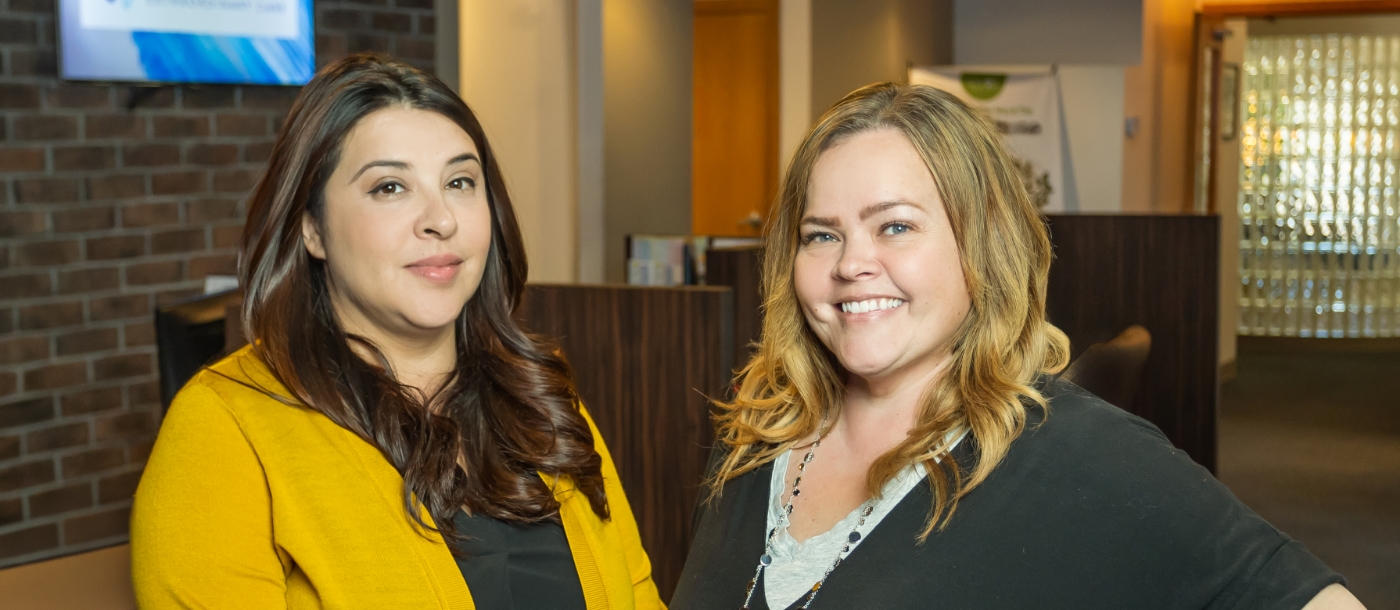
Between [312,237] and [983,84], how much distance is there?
6.31 m

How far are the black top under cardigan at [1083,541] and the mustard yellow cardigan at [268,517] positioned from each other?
1.61 feet

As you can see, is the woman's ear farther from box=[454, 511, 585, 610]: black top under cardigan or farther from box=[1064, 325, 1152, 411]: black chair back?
box=[1064, 325, 1152, 411]: black chair back

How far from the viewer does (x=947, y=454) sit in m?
1.20

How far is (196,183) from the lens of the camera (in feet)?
13.0

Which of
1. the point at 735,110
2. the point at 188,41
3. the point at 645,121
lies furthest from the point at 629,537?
the point at 735,110

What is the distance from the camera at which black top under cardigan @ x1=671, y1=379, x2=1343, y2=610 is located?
1044 millimetres

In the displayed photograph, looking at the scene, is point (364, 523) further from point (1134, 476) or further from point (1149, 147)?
point (1149, 147)

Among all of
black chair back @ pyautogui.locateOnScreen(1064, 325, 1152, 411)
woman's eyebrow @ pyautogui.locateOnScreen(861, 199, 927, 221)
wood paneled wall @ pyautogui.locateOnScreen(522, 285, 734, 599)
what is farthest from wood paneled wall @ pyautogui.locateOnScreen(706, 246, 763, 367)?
woman's eyebrow @ pyautogui.locateOnScreen(861, 199, 927, 221)

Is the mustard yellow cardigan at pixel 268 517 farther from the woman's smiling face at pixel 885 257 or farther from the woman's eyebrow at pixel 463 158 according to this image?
the woman's smiling face at pixel 885 257

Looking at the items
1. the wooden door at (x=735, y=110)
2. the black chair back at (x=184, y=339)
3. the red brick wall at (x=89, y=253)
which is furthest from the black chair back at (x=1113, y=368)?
the wooden door at (x=735, y=110)

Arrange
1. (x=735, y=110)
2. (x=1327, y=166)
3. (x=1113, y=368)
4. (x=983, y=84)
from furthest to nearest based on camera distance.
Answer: (x=1327, y=166)
(x=735, y=110)
(x=983, y=84)
(x=1113, y=368)

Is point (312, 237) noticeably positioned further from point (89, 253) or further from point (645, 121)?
point (645, 121)

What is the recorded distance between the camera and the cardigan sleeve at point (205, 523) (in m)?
1.25

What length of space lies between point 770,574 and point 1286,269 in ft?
31.0
